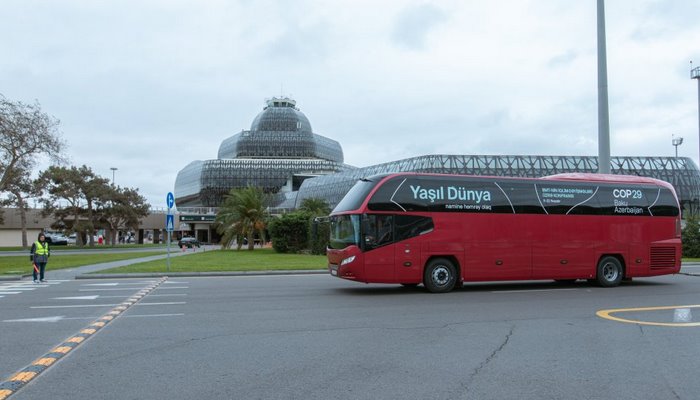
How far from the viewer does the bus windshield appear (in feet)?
47.3

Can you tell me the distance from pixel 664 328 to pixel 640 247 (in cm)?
857

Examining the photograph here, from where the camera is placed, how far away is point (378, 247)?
47.1 feet

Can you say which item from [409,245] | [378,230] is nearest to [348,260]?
[378,230]

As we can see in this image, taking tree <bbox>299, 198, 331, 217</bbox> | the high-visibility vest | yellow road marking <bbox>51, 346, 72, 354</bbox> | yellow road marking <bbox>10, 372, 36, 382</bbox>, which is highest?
tree <bbox>299, 198, 331, 217</bbox>

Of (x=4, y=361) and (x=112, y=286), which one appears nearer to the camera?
(x=4, y=361)

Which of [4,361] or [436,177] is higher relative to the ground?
[436,177]

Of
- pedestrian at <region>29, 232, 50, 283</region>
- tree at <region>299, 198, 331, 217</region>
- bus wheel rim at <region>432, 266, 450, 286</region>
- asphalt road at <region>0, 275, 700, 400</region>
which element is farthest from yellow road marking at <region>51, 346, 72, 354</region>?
tree at <region>299, 198, 331, 217</region>

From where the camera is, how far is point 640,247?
17031 mm

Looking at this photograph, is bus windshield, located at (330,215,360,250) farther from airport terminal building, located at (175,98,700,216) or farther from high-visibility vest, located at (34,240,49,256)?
airport terminal building, located at (175,98,700,216)

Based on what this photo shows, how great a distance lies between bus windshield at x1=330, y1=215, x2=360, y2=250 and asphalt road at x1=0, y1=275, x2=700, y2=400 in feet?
4.82

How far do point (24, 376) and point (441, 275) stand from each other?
34.9 feet

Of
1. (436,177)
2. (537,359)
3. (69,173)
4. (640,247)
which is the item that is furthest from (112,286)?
(69,173)

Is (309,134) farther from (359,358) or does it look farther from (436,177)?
(359,358)

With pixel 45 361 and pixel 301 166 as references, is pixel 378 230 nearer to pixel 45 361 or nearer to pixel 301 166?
pixel 45 361
